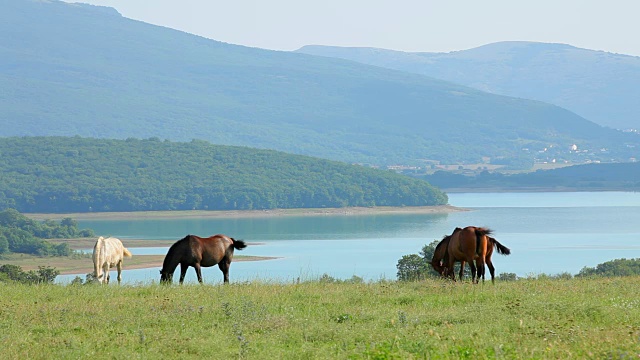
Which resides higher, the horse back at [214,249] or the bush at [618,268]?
the horse back at [214,249]

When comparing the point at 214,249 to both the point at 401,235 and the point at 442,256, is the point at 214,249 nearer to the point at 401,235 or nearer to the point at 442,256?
the point at 442,256

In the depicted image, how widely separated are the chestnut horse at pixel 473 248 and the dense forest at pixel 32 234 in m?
80.8

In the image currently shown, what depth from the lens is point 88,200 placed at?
573 feet

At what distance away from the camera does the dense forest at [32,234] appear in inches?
3877

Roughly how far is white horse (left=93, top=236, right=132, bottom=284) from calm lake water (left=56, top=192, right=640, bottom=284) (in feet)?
128

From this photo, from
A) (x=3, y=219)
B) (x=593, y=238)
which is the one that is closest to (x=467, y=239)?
(x=593, y=238)

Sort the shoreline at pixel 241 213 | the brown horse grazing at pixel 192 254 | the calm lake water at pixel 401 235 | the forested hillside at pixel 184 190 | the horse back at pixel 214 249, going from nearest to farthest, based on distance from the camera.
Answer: the brown horse grazing at pixel 192 254 → the horse back at pixel 214 249 → the calm lake water at pixel 401 235 → the shoreline at pixel 241 213 → the forested hillside at pixel 184 190

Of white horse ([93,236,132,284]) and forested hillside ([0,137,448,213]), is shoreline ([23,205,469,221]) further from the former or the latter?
white horse ([93,236,132,284])

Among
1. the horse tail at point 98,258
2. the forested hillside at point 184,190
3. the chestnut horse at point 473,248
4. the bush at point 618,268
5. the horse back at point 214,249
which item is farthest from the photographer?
the forested hillside at point 184,190

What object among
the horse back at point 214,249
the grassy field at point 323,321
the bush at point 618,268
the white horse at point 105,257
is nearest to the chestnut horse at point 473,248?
the grassy field at point 323,321

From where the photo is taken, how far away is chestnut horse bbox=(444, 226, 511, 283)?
1816cm

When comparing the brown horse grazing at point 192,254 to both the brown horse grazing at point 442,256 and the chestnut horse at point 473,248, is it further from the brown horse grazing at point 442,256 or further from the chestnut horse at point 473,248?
the chestnut horse at point 473,248

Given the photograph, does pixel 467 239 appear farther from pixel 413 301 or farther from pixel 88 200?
pixel 88 200

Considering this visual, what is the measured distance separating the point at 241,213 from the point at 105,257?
499 ft
